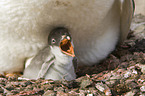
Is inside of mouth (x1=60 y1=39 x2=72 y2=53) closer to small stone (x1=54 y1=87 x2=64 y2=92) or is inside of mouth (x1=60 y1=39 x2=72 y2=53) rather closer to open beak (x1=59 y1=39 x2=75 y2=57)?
open beak (x1=59 y1=39 x2=75 y2=57)

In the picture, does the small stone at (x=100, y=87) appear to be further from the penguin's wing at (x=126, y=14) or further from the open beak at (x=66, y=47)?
the penguin's wing at (x=126, y=14)

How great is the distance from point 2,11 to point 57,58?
0.93 ft

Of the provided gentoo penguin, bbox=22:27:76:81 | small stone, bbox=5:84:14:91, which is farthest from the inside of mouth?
small stone, bbox=5:84:14:91

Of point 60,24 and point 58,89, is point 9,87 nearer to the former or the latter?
point 58,89

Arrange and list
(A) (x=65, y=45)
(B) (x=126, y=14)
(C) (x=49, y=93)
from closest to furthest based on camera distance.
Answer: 1. (C) (x=49, y=93)
2. (A) (x=65, y=45)
3. (B) (x=126, y=14)

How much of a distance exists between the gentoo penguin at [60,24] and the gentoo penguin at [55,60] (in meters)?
0.06

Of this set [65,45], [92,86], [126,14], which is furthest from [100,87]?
[126,14]

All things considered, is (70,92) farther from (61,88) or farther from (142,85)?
(142,85)

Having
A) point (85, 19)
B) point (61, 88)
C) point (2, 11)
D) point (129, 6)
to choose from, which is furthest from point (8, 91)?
point (129, 6)

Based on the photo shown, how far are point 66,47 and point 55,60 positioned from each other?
0.23 feet

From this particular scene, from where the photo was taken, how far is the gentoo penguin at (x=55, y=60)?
0.79 m

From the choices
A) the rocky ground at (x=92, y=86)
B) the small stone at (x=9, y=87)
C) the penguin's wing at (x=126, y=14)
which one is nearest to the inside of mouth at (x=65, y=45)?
the rocky ground at (x=92, y=86)

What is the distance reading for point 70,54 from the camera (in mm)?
762

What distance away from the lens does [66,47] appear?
817 mm
